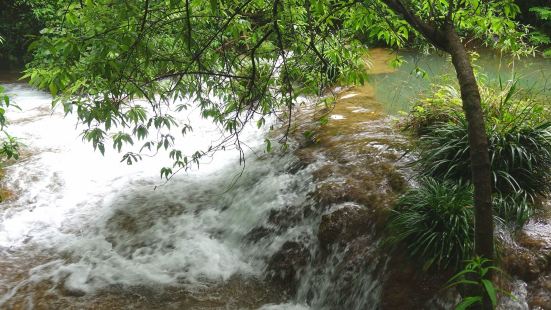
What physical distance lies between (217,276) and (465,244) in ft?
8.36

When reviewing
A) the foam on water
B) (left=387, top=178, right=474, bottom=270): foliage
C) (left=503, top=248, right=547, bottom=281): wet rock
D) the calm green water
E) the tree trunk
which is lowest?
the foam on water

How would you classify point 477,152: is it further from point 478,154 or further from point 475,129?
point 475,129

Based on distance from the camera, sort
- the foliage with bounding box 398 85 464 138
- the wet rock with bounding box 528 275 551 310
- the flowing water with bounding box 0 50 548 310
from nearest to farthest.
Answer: the wet rock with bounding box 528 275 551 310 → the flowing water with bounding box 0 50 548 310 → the foliage with bounding box 398 85 464 138

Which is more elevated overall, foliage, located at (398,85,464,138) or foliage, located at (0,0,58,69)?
foliage, located at (0,0,58,69)

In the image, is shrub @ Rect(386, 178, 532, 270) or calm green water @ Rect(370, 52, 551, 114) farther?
calm green water @ Rect(370, 52, 551, 114)

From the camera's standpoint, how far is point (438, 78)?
26.8 ft

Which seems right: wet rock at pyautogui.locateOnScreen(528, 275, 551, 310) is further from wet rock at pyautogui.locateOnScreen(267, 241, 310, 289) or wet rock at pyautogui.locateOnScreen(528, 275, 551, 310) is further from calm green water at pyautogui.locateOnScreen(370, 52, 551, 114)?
calm green water at pyautogui.locateOnScreen(370, 52, 551, 114)

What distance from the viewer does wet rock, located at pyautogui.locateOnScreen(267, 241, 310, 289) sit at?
169 inches

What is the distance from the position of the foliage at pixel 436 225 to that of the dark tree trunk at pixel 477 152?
109 cm

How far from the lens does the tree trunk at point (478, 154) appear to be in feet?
6.99

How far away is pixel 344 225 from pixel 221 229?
1810 mm

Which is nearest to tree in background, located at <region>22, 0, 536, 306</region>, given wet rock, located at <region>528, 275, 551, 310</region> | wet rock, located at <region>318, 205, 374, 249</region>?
wet rock, located at <region>528, 275, 551, 310</region>

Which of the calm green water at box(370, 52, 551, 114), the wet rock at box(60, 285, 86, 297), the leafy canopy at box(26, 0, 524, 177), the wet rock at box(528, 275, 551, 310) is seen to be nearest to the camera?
the leafy canopy at box(26, 0, 524, 177)

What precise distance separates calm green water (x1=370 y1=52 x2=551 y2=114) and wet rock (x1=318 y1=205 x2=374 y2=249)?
2.97 metres
